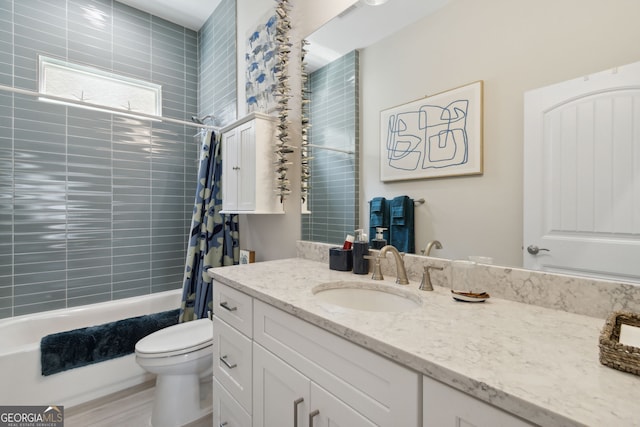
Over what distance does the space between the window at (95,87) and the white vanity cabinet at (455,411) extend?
8.17 ft

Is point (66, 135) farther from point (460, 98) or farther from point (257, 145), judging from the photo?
point (460, 98)

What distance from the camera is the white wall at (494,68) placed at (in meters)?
0.76

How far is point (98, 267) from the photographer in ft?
7.93

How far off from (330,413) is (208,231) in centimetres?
168

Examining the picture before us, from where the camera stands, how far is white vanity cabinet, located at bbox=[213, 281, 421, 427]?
1.98 feet

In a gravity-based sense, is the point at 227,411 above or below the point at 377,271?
below

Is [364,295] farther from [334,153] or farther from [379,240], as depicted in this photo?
[334,153]

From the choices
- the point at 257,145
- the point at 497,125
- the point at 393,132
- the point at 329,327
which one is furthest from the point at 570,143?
the point at 257,145

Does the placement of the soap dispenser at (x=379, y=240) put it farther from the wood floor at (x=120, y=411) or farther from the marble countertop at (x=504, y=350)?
the wood floor at (x=120, y=411)

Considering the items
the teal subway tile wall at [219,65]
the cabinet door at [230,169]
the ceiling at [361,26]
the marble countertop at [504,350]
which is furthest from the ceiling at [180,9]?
the marble countertop at [504,350]

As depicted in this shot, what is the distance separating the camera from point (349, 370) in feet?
2.24

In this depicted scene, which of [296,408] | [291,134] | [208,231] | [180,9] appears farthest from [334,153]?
[180,9]

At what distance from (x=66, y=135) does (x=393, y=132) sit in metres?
2.54

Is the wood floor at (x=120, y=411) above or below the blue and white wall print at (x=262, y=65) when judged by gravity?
below
